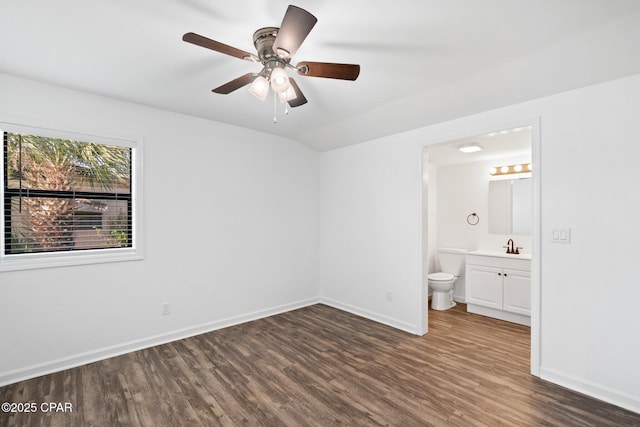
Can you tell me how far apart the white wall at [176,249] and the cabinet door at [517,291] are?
2.58 m

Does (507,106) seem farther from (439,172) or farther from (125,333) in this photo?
(125,333)

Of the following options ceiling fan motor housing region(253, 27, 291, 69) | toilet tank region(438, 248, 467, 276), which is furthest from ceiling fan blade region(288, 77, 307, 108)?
toilet tank region(438, 248, 467, 276)

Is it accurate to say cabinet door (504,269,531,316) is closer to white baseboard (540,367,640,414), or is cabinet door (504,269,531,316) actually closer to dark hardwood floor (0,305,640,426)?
dark hardwood floor (0,305,640,426)

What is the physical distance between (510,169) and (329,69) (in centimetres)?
374

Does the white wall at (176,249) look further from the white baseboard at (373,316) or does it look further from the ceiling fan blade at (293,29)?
the ceiling fan blade at (293,29)

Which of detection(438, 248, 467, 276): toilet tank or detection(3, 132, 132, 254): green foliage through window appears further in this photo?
detection(438, 248, 467, 276): toilet tank

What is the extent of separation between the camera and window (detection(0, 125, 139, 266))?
263cm

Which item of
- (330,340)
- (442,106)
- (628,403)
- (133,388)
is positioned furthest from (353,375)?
(442,106)

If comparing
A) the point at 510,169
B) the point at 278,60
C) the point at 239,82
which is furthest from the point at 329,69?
the point at 510,169

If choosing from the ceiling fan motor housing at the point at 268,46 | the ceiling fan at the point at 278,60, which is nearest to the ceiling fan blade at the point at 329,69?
the ceiling fan at the point at 278,60

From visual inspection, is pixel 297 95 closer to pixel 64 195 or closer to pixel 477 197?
pixel 64 195

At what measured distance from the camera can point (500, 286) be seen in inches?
158

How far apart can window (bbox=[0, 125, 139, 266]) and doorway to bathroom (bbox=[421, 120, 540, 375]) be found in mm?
3194

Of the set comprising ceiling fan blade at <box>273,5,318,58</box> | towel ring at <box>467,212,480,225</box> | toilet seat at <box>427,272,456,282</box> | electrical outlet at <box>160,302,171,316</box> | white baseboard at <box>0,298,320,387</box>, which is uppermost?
ceiling fan blade at <box>273,5,318,58</box>
